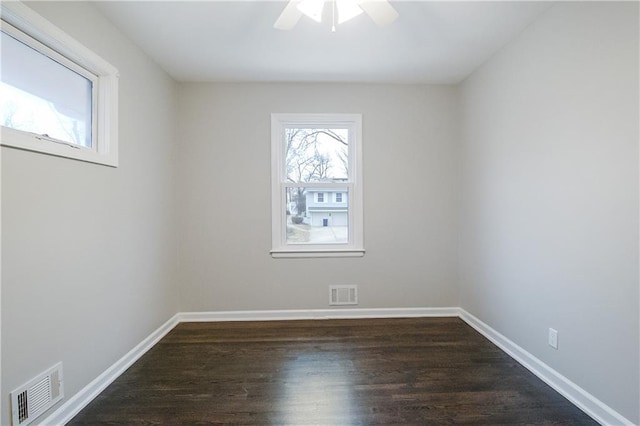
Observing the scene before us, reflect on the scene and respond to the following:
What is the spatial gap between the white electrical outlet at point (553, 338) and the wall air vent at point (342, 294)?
1655 millimetres

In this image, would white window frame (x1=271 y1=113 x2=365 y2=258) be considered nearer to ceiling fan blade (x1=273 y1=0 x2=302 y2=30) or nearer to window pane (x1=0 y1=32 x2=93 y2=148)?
ceiling fan blade (x1=273 y1=0 x2=302 y2=30)

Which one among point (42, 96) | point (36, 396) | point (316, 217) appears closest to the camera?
point (36, 396)

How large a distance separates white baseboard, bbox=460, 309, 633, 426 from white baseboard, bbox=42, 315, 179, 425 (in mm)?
2955

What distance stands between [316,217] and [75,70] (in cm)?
223

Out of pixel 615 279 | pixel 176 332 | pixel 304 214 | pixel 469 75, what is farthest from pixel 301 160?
pixel 615 279

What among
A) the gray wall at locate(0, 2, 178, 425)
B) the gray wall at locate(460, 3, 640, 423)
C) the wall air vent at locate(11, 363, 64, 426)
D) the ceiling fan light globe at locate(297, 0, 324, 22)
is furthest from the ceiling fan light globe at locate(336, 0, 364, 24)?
the wall air vent at locate(11, 363, 64, 426)

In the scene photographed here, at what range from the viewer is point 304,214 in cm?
318

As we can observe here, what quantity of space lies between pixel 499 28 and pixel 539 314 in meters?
2.09

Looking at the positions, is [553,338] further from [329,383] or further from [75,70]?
[75,70]

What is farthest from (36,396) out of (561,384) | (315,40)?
(561,384)

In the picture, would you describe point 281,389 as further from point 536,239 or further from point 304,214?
point 536,239

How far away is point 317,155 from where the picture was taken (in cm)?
317

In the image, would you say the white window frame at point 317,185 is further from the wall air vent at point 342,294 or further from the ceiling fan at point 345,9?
the ceiling fan at point 345,9

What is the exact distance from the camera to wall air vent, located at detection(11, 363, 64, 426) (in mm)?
1386
